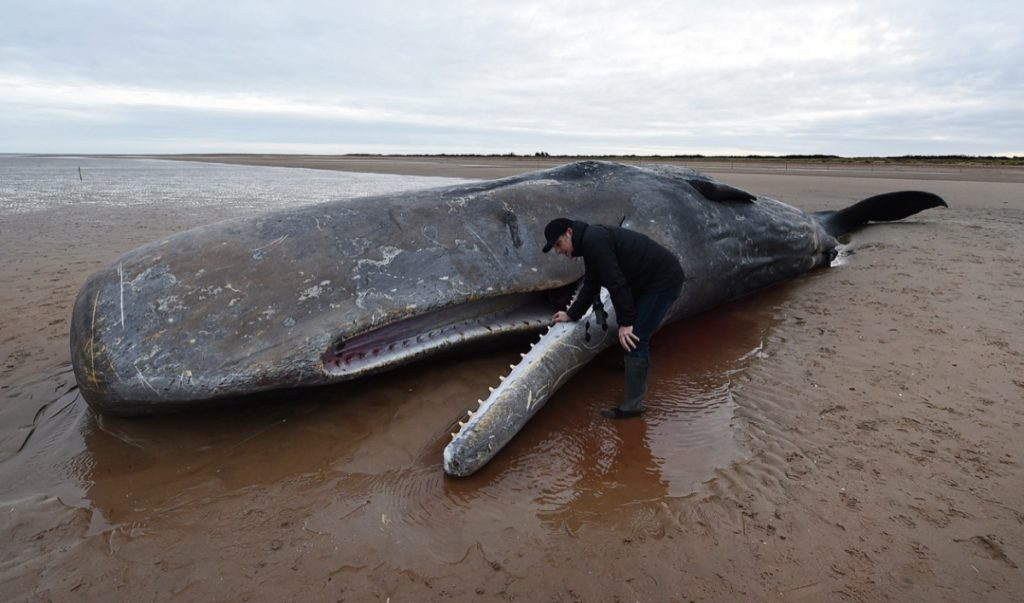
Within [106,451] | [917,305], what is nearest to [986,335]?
[917,305]

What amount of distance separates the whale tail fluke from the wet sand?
5.06 meters

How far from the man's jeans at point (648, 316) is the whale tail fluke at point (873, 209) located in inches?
289

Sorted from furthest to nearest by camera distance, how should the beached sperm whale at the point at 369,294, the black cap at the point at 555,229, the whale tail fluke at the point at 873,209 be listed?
1. the whale tail fluke at the point at 873,209
2. the black cap at the point at 555,229
3. the beached sperm whale at the point at 369,294

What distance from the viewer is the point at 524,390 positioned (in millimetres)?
3645

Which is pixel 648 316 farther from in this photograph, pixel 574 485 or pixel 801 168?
pixel 801 168

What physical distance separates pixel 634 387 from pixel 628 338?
37 cm

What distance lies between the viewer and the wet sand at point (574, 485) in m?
2.58

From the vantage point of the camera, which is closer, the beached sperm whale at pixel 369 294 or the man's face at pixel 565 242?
the beached sperm whale at pixel 369 294

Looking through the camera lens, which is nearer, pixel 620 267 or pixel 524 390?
pixel 524 390

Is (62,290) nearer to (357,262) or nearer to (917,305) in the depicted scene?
(357,262)

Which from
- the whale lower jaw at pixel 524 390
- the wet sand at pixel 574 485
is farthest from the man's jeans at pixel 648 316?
the wet sand at pixel 574 485

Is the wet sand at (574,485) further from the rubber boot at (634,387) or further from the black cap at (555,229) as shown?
the black cap at (555,229)

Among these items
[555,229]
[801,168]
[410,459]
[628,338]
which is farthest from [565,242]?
[801,168]

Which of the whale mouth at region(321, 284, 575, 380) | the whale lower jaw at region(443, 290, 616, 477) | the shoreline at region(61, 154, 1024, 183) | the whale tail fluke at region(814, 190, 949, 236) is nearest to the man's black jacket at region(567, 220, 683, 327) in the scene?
the whale lower jaw at region(443, 290, 616, 477)
